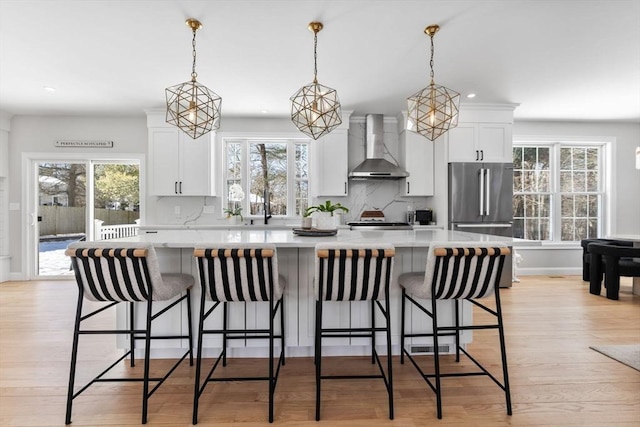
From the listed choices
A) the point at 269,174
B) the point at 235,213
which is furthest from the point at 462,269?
the point at 269,174

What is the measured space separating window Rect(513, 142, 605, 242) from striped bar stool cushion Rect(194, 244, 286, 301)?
4.98 m

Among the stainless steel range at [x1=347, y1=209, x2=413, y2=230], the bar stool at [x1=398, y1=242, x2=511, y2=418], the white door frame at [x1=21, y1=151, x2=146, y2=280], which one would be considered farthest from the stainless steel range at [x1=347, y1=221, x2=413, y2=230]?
the white door frame at [x1=21, y1=151, x2=146, y2=280]

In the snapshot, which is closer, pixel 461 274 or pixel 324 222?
pixel 461 274

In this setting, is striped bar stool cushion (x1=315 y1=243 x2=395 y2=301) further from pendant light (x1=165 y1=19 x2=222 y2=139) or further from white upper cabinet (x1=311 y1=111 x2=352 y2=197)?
white upper cabinet (x1=311 y1=111 x2=352 y2=197)

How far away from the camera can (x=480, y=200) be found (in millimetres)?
4445

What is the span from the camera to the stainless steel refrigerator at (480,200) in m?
4.43

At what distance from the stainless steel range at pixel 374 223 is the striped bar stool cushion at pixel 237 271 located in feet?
9.45

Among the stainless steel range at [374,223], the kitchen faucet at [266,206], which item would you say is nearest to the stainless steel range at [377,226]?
the stainless steel range at [374,223]

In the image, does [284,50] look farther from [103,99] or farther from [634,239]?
[634,239]

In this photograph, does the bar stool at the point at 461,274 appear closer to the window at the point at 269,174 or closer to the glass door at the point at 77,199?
the window at the point at 269,174

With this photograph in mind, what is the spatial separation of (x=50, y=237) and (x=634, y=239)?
26.9ft

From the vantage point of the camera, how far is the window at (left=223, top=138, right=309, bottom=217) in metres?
5.09

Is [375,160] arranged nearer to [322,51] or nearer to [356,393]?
[322,51]

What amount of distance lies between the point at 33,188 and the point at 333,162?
4.68m
